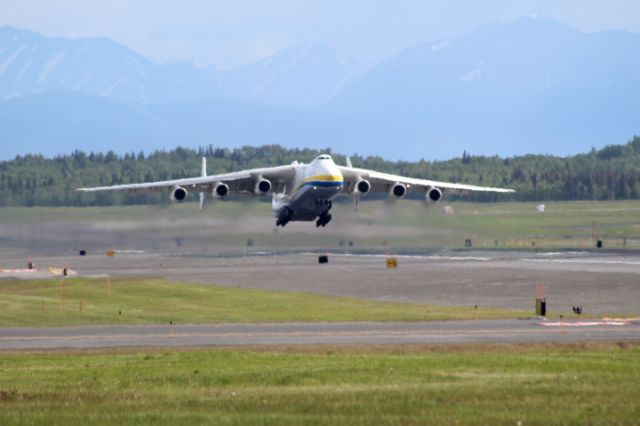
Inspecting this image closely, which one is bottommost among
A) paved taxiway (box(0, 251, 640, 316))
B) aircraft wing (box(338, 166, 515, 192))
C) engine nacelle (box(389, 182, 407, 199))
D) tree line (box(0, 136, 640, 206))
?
paved taxiway (box(0, 251, 640, 316))

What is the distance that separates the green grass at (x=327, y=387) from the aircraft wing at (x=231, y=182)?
32894mm

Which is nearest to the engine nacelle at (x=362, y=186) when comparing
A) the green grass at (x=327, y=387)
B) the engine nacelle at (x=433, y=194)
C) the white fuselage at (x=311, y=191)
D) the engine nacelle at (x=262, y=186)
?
the white fuselage at (x=311, y=191)

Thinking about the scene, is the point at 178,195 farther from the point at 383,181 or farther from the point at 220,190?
the point at 383,181

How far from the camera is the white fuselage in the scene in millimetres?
57594

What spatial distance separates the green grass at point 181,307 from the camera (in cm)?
3988

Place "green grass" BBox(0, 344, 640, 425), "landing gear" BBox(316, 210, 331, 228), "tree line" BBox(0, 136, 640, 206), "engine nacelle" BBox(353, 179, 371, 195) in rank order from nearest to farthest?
"green grass" BBox(0, 344, 640, 425)
"engine nacelle" BBox(353, 179, 371, 195)
"landing gear" BBox(316, 210, 331, 228)
"tree line" BBox(0, 136, 640, 206)

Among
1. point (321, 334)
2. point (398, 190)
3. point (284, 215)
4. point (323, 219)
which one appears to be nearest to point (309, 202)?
point (284, 215)

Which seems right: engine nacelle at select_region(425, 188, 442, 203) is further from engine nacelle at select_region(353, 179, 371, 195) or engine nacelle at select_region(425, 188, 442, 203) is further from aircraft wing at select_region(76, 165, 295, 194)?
aircraft wing at select_region(76, 165, 295, 194)

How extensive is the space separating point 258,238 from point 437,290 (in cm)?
2207

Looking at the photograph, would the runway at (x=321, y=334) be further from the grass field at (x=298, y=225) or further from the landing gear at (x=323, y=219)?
the grass field at (x=298, y=225)

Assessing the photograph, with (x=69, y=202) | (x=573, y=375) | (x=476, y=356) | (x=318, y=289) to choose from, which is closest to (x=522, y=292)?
(x=318, y=289)

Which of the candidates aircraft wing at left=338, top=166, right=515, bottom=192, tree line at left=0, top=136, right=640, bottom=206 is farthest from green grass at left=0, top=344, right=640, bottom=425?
tree line at left=0, top=136, right=640, bottom=206

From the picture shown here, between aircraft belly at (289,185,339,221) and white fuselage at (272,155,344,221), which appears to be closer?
white fuselage at (272,155,344,221)

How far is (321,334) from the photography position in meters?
34.1
